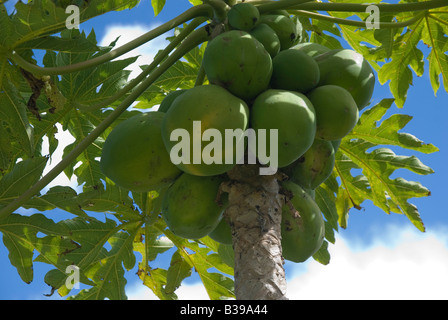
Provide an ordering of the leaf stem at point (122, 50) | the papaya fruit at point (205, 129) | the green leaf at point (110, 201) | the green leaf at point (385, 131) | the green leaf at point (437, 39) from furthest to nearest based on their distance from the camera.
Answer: the green leaf at point (437, 39) < the green leaf at point (385, 131) < the green leaf at point (110, 201) < the leaf stem at point (122, 50) < the papaya fruit at point (205, 129)

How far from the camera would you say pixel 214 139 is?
1.85 metres

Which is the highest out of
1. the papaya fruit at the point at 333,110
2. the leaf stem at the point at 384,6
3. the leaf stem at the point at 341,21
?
the leaf stem at the point at 341,21

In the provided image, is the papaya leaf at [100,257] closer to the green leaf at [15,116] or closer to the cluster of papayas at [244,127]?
the green leaf at [15,116]

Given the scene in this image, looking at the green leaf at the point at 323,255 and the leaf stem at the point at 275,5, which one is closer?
the leaf stem at the point at 275,5

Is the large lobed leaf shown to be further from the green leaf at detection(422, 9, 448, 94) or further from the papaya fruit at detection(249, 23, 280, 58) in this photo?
the papaya fruit at detection(249, 23, 280, 58)

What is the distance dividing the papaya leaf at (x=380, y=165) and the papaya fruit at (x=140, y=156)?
1.45 meters

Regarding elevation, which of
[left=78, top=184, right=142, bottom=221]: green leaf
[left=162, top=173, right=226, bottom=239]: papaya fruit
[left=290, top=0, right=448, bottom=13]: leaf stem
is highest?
[left=290, top=0, right=448, bottom=13]: leaf stem

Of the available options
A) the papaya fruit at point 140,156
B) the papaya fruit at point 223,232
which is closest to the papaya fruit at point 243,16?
the papaya fruit at point 140,156

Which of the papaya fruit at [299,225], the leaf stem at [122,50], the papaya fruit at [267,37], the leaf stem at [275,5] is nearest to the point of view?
the papaya fruit at [299,225]

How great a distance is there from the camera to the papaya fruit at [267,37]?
2240 millimetres

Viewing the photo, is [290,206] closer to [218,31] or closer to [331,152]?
[331,152]

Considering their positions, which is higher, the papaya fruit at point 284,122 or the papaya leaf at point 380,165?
the papaya leaf at point 380,165

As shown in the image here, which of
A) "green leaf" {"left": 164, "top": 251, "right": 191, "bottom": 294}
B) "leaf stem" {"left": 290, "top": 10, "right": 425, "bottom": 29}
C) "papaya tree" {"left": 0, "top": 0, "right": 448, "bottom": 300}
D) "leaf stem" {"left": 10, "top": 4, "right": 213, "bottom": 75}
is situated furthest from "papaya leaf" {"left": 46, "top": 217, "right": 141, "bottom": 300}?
"leaf stem" {"left": 290, "top": 10, "right": 425, "bottom": 29}

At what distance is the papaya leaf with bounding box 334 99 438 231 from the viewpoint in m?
3.13
